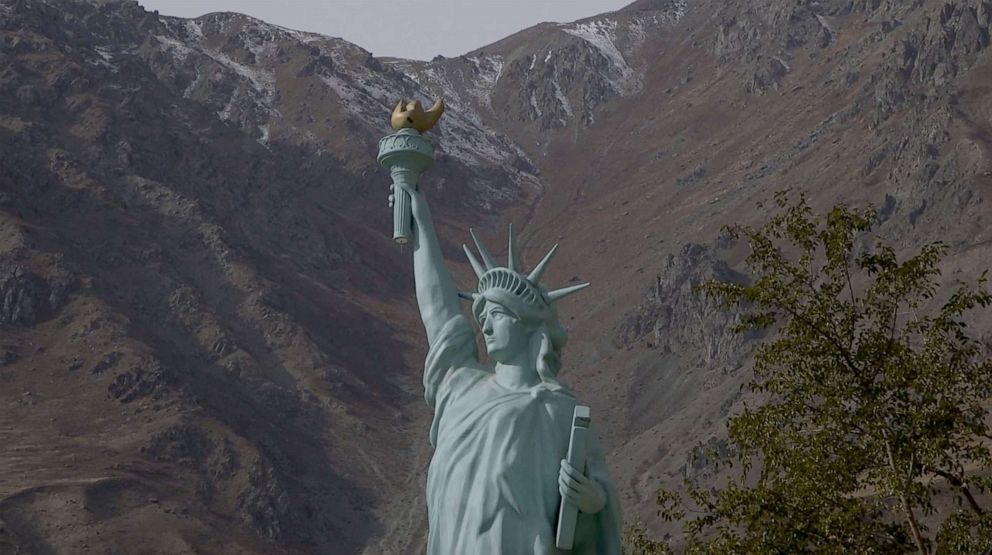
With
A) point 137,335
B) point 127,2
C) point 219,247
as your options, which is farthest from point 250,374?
Result: point 127,2

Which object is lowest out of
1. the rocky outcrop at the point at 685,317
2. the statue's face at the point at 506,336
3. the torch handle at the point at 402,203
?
the statue's face at the point at 506,336

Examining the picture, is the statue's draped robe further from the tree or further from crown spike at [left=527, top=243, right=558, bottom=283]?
the tree

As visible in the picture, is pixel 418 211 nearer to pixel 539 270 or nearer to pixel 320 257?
pixel 539 270

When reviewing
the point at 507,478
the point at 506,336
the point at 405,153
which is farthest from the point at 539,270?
the point at 507,478

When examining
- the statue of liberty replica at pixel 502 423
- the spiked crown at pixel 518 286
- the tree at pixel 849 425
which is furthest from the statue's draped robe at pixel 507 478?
the tree at pixel 849 425

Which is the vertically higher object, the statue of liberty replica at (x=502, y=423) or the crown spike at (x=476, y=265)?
the crown spike at (x=476, y=265)

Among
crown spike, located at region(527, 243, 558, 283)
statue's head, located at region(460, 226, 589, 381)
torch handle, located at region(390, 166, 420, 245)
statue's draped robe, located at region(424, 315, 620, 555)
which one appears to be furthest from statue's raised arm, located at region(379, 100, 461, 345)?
statue's draped robe, located at region(424, 315, 620, 555)

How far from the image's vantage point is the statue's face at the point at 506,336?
943 cm

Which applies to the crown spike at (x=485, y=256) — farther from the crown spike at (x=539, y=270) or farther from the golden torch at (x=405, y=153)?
the golden torch at (x=405, y=153)

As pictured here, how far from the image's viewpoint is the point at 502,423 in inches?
354

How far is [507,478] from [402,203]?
6.73 ft

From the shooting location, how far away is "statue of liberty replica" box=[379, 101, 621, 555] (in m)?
8.71

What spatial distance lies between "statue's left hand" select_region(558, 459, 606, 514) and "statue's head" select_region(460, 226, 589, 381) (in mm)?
831

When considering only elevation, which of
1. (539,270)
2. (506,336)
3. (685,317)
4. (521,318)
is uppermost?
(685,317)
